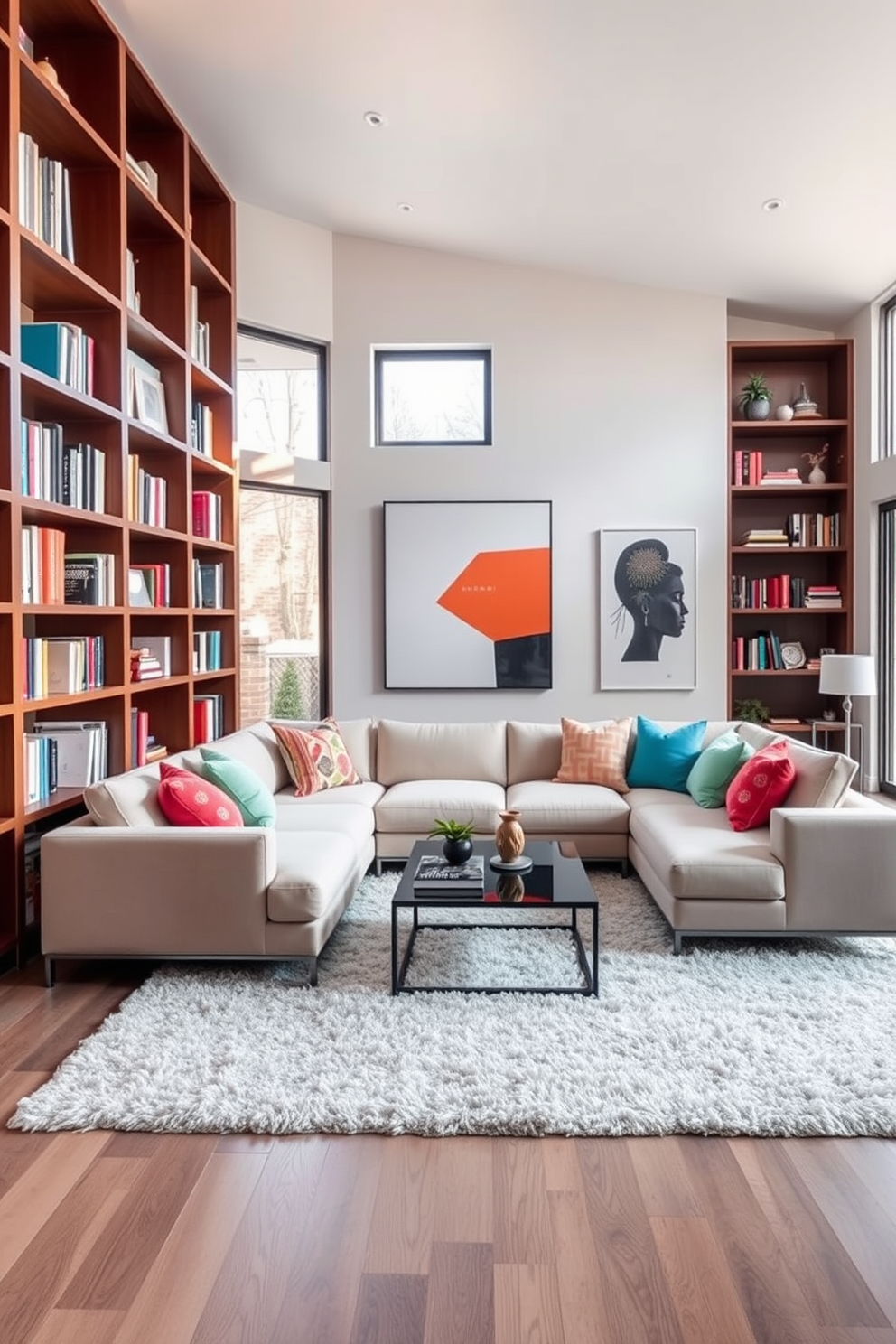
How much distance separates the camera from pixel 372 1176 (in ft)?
6.55

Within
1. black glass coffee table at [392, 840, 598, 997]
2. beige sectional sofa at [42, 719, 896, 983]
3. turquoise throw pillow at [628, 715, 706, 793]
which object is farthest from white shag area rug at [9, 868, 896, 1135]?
turquoise throw pillow at [628, 715, 706, 793]

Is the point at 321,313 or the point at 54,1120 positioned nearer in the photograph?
the point at 54,1120

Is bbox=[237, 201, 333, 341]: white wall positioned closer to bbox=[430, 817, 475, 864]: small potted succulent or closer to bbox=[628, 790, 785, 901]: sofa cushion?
bbox=[430, 817, 475, 864]: small potted succulent

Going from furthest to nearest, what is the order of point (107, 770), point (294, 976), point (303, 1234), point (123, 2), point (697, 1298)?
point (107, 770) → point (123, 2) → point (294, 976) → point (303, 1234) → point (697, 1298)

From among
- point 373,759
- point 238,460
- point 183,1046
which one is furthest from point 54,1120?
point 238,460

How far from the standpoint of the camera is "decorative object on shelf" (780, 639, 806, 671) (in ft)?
20.7

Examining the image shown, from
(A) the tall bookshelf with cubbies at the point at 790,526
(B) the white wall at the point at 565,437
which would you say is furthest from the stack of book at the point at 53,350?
(A) the tall bookshelf with cubbies at the point at 790,526

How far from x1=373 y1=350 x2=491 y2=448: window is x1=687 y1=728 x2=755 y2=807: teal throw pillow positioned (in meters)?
2.97

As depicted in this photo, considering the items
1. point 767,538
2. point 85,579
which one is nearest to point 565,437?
point 767,538

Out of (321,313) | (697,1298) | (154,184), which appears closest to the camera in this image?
(697,1298)

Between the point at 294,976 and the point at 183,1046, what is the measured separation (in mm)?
605

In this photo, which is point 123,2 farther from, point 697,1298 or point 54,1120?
point 697,1298

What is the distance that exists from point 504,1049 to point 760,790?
1.67 m

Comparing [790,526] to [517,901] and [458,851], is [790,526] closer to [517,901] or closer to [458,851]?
[458,851]
